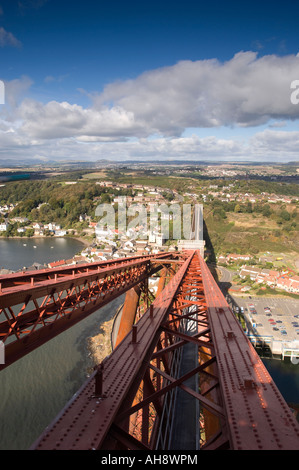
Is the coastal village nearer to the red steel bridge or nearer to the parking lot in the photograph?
the parking lot

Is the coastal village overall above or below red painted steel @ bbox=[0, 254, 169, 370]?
below

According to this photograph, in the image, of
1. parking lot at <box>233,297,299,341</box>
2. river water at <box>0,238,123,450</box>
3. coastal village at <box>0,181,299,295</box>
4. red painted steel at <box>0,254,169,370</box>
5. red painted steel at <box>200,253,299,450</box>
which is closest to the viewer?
red painted steel at <box>200,253,299,450</box>

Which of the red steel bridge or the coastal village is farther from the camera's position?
the coastal village

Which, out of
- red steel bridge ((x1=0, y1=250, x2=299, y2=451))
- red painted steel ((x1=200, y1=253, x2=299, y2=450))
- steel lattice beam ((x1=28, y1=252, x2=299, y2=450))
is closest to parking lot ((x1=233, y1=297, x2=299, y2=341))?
red steel bridge ((x1=0, y1=250, x2=299, y2=451))

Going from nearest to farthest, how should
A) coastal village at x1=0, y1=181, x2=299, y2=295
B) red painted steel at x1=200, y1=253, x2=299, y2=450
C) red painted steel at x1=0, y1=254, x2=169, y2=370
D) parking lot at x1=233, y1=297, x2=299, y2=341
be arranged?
red painted steel at x1=200, y1=253, x2=299, y2=450
red painted steel at x1=0, y1=254, x2=169, y2=370
parking lot at x1=233, y1=297, x2=299, y2=341
coastal village at x1=0, y1=181, x2=299, y2=295

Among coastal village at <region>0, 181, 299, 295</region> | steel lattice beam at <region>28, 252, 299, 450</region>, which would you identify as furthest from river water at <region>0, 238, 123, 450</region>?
coastal village at <region>0, 181, 299, 295</region>

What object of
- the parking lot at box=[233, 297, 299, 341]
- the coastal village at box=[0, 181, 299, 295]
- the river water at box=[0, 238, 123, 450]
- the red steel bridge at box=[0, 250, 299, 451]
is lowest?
the parking lot at box=[233, 297, 299, 341]

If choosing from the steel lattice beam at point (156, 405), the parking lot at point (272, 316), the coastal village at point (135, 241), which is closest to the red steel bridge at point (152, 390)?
the steel lattice beam at point (156, 405)
